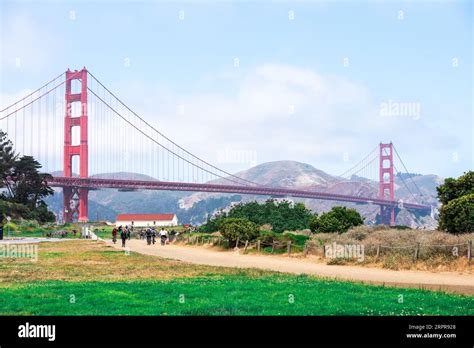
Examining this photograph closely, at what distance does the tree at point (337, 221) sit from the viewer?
38406mm

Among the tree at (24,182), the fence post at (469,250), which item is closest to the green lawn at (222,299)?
the fence post at (469,250)

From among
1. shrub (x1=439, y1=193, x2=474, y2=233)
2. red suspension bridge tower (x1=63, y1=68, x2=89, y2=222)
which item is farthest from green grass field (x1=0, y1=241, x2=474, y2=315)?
red suspension bridge tower (x1=63, y1=68, x2=89, y2=222)

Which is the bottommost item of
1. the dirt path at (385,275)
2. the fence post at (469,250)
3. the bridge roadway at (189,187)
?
the dirt path at (385,275)

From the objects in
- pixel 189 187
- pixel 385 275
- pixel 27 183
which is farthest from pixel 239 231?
pixel 27 183

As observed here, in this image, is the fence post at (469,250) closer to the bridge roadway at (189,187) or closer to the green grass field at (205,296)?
the green grass field at (205,296)

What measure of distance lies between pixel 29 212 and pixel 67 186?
11388mm

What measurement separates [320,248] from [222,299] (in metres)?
17.0

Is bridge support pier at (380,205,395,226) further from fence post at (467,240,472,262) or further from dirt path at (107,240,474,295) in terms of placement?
fence post at (467,240,472,262)
